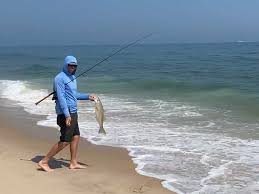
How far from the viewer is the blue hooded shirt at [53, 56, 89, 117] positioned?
6.55m

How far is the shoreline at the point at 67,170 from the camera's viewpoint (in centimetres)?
614

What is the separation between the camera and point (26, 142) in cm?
906

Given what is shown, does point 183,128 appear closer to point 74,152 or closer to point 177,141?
point 177,141

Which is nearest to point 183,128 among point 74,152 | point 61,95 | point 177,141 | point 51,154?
point 177,141

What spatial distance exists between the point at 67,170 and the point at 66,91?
1.10 meters

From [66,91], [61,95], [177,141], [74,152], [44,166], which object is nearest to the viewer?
[61,95]

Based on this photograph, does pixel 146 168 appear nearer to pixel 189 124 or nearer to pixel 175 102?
pixel 189 124

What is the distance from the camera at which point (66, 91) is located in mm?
6668

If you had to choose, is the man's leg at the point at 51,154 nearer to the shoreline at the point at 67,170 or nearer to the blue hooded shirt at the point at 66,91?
the shoreline at the point at 67,170

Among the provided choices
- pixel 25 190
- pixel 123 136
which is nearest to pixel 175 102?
pixel 123 136

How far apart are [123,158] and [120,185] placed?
4.75 feet

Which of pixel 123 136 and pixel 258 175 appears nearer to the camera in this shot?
pixel 258 175

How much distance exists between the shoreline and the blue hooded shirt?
86cm

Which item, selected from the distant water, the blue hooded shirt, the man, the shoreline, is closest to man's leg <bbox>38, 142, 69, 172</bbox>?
the man
